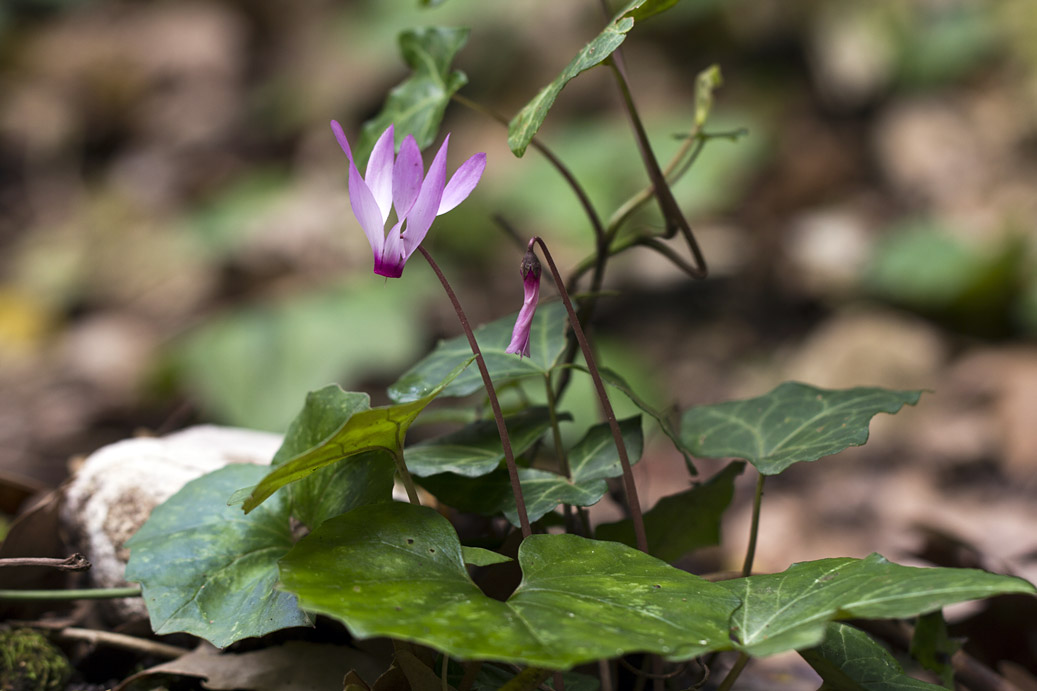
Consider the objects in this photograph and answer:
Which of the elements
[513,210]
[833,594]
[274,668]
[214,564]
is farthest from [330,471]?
[513,210]

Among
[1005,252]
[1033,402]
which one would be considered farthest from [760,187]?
[1033,402]

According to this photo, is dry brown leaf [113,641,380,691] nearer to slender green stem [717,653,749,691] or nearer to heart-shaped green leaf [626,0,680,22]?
slender green stem [717,653,749,691]

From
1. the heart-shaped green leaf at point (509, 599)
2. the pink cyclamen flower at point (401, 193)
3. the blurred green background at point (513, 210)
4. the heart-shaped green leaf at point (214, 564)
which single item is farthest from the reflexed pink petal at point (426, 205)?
the blurred green background at point (513, 210)

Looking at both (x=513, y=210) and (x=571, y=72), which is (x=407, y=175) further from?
(x=513, y=210)

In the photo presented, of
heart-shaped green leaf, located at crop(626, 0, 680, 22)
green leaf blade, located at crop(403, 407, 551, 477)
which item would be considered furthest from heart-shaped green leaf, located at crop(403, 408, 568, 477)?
heart-shaped green leaf, located at crop(626, 0, 680, 22)

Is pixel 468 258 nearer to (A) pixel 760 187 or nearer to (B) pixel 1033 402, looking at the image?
(A) pixel 760 187

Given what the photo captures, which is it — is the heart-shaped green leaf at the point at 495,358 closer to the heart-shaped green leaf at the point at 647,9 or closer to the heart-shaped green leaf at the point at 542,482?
the heart-shaped green leaf at the point at 542,482
